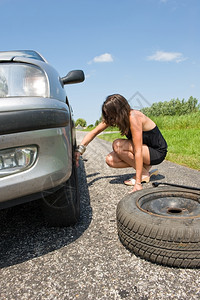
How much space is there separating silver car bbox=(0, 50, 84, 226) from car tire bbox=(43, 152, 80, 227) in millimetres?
188

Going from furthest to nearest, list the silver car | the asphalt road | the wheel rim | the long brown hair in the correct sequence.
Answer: the long brown hair < the wheel rim < the silver car < the asphalt road

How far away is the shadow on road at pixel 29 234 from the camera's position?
151 centimetres

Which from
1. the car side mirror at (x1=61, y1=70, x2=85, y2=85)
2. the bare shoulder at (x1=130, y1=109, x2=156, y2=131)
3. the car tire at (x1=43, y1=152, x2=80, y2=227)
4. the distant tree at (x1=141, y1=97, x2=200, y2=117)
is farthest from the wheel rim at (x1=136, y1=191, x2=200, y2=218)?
the distant tree at (x1=141, y1=97, x2=200, y2=117)

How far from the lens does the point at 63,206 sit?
1638 millimetres

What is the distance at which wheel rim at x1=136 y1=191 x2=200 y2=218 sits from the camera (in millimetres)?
1632

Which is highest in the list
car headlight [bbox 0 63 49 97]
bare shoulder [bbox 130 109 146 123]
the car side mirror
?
the car side mirror

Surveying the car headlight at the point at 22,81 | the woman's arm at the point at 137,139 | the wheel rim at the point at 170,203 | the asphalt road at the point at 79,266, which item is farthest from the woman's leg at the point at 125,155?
the car headlight at the point at 22,81

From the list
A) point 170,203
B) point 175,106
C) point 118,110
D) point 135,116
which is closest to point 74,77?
point 118,110

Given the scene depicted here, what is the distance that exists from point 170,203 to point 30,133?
44.8 inches

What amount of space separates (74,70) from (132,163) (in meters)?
1.29

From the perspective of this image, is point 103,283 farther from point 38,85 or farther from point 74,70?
point 74,70

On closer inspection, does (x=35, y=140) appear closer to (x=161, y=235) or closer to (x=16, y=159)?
(x=16, y=159)

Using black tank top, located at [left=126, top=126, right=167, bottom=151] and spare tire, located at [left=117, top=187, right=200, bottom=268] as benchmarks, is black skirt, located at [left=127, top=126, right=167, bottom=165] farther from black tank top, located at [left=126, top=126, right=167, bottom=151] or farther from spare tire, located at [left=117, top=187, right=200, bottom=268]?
spare tire, located at [left=117, top=187, right=200, bottom=268]

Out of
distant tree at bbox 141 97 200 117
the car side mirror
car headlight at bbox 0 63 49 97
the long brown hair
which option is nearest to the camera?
car headlight at bbox 0 63 49 97
